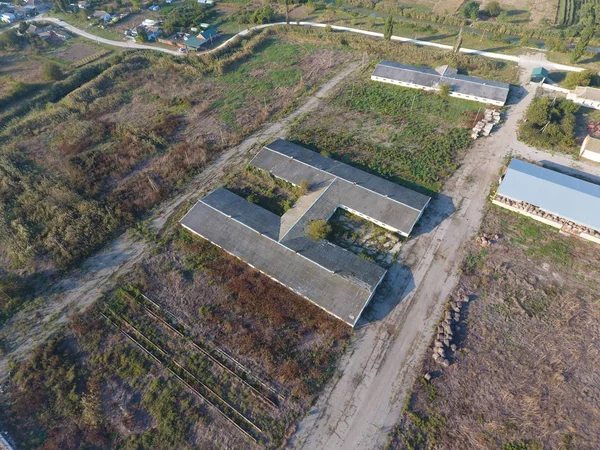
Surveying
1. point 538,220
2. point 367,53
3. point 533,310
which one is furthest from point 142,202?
point 367,53

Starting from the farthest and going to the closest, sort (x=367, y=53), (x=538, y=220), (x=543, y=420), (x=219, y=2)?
1. (x=219, y=2)
2. (x=367, y=53)
3. (x=538, y=220)
4. (x=543, y=420)

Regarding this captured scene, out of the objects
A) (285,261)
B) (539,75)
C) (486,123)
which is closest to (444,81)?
(486,123)

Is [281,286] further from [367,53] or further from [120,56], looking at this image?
[120,56]

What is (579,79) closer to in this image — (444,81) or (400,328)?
(444,81)

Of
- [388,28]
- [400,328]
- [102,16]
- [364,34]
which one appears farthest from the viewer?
[102,16]

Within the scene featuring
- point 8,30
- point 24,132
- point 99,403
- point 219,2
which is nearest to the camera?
point 99,403

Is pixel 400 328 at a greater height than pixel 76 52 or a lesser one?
lesser

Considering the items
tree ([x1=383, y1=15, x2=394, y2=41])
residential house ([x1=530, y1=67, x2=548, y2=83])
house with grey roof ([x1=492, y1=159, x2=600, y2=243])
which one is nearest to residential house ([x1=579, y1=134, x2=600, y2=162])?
house with grey roof ([x1=492, y1=159, x2=600, y2=243])
